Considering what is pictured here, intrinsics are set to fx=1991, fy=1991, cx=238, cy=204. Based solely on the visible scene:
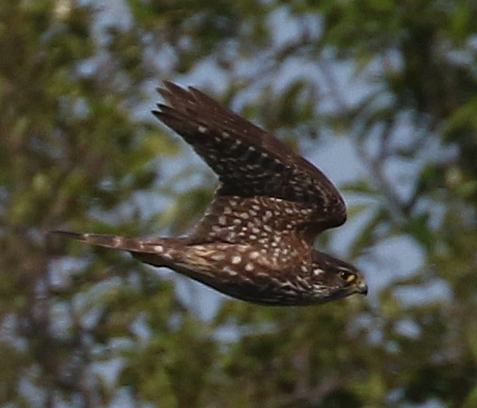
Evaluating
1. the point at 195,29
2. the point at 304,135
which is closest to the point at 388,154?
the point at 304,135

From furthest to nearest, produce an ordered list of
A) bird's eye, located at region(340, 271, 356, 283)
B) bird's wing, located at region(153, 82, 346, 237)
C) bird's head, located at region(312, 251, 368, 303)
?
bird's eye, located at region(340, 271, 356, 283) → bird's head, located at region(312, 251, 368, 303) → bird's wing, located at region(153, 82, 346, 237)

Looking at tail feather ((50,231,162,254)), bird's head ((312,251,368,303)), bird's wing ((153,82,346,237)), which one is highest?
bird's wing ((153,82,346,237))

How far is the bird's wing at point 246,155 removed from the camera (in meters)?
7.05

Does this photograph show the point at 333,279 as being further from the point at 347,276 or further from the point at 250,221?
the point at 250,221

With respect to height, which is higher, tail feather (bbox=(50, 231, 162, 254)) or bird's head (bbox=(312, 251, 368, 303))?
bird's head (bbox=(312, 251, 368, 303))

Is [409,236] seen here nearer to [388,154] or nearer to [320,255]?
[388,154]

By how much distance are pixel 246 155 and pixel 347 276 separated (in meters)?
0.74

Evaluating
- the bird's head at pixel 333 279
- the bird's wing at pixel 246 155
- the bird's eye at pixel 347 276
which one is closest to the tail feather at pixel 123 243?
the bird's wing at pixel 246 155

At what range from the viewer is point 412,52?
1075 cm

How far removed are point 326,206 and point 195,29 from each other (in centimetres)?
347

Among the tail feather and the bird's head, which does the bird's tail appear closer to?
the tail feather

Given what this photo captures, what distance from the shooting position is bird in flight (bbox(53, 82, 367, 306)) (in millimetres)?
7090

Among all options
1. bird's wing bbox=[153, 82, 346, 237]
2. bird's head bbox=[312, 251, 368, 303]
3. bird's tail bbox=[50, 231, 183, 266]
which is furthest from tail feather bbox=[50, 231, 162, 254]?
bird's head bbox=[312, 251, 368, 303]

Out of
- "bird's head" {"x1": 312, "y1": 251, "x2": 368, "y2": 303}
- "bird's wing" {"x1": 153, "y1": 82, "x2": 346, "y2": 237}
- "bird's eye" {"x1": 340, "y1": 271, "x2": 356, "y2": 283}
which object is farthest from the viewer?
"bird's eye" {"x1": 340, "y1": 271, "x2": 356, "y2": 283}
